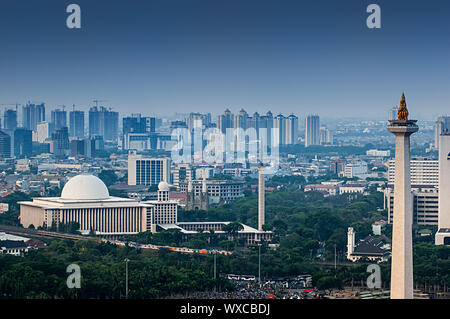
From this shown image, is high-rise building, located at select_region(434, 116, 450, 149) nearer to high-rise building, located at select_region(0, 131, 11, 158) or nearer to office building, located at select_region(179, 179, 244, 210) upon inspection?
office building, located at select_region(179, 179, 244, 210)

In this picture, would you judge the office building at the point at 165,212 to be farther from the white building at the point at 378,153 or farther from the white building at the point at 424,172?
the white building at the point at 378,153

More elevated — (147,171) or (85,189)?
(85,189)

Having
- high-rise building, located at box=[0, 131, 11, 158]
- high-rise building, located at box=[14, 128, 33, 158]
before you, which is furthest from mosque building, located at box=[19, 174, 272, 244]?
high-rise building, located at box=[14, 128, 33, 158]

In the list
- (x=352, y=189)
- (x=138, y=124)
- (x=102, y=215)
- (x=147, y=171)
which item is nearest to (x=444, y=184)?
(x=102, y=215)

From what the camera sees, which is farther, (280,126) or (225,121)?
(280,126)

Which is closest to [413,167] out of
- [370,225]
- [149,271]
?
[370,225]

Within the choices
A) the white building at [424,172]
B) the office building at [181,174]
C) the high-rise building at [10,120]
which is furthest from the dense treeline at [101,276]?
the high-rise building at [10,120]

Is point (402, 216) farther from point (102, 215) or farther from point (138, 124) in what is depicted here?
point (138, 124)
